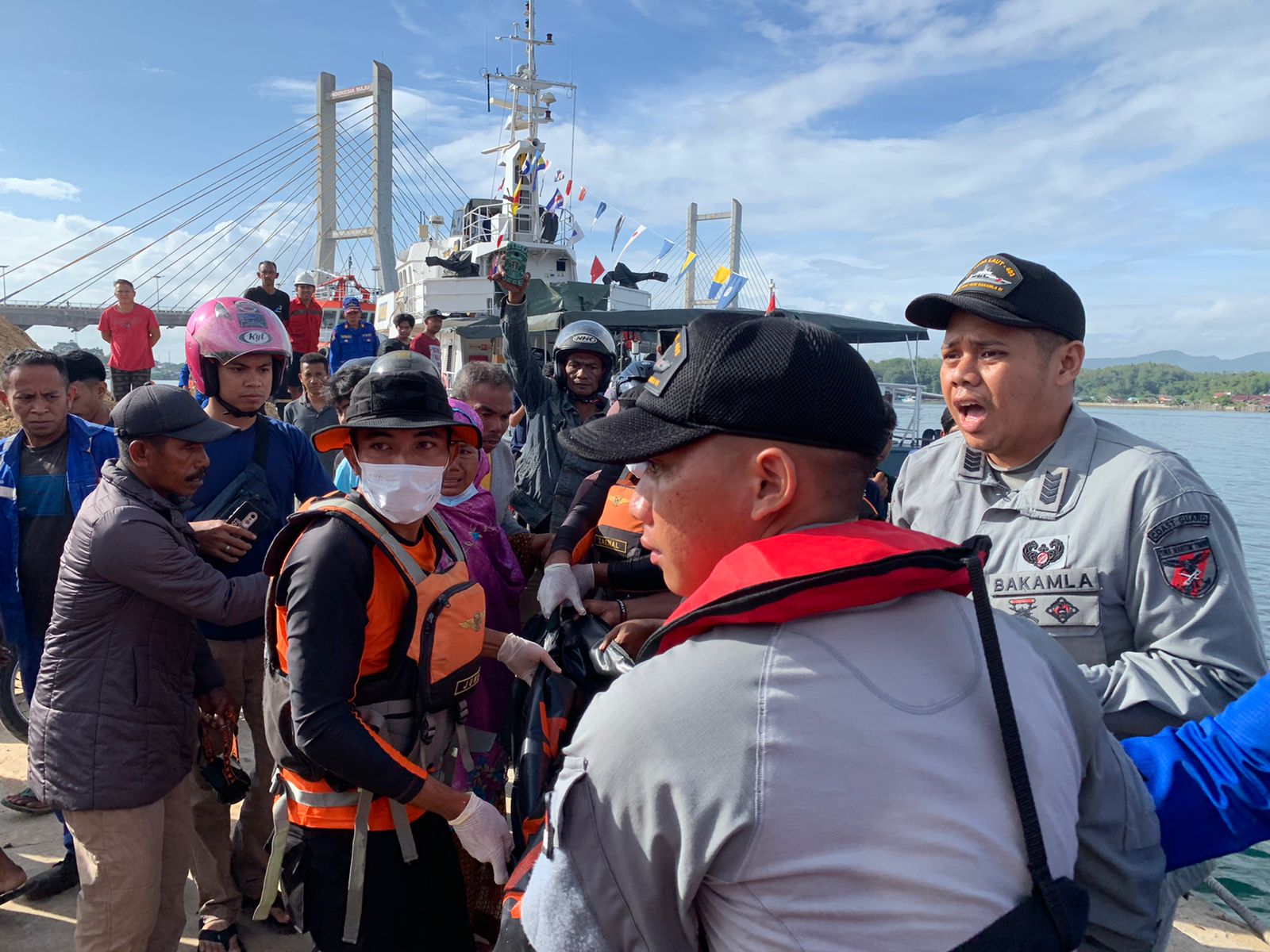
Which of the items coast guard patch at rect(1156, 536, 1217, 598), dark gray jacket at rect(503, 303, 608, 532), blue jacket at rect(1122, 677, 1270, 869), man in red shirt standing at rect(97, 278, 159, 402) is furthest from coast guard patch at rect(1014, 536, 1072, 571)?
man in red shirt standing at rect(97, 278, 159, 402)

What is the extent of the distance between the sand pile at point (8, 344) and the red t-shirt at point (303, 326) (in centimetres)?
466

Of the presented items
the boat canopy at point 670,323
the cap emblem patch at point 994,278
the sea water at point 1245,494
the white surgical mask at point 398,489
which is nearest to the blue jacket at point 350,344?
the boat canopy at point 670,323

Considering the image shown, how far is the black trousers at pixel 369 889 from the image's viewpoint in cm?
193

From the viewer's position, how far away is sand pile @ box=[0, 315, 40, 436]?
11.0m

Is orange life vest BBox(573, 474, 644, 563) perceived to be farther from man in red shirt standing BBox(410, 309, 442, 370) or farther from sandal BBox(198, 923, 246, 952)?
man in red shirt standing BBox(410, 309, 442, 370)

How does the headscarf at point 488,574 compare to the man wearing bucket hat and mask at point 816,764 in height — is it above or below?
below

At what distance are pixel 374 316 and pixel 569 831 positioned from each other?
88.4 ft

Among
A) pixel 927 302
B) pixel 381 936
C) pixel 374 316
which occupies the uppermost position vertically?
pixel 374 316

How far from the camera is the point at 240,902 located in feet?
9.75

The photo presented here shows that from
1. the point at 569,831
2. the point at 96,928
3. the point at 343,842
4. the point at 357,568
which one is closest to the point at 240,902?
the point at 96,928

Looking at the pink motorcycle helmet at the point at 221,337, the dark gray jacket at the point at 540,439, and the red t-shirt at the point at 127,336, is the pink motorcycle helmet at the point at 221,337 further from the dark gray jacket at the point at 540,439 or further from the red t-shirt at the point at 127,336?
the red t-shirt at the point at 127,336

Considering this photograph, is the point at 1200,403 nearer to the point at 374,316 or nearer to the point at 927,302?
the point at 374,316

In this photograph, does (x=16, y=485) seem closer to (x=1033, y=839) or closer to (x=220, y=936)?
(x=220, y=936)

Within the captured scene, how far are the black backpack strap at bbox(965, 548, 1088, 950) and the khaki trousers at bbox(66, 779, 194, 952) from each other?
2501 millimetres
